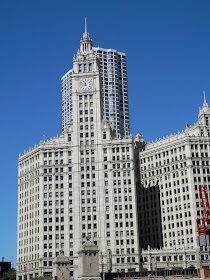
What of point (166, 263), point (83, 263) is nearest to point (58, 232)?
point (166, 263)

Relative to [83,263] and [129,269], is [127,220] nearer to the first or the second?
[129,269]

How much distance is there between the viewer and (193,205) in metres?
198

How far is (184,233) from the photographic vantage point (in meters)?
200

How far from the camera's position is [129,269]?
190 m

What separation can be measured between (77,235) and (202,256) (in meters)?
51.6

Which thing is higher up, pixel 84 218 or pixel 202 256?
pixel 84 218

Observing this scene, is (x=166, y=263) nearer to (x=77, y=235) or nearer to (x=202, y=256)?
(x=202, y=256)

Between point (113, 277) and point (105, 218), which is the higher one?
point (105, 218)

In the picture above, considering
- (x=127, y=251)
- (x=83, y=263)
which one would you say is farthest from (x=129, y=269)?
(x=83, y=263)

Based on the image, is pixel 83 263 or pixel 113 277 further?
pixel 113 277

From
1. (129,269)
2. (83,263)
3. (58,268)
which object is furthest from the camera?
(129,269)

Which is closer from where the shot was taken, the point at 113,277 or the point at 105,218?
the point at 113,277

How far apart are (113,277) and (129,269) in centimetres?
8092

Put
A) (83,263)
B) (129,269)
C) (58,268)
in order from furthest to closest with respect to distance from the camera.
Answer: (129,269)
(58,268)
(83,263)
